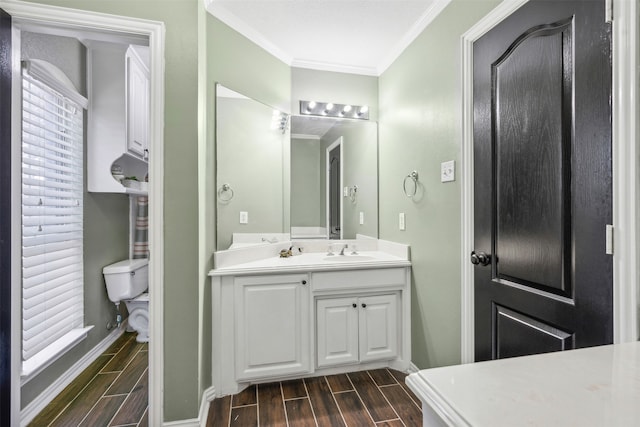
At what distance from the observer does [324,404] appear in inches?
72.4

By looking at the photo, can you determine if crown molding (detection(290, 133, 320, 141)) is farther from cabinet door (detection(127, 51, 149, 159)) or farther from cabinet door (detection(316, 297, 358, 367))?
cabinet door (detection(316, 297, 358, 367))

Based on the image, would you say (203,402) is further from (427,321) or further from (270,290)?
(427,321)

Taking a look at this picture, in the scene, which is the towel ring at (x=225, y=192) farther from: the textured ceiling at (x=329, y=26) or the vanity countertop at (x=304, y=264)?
the textured ceiling at (x=329, y=26)

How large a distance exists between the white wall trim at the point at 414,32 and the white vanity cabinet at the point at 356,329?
5.99 feet

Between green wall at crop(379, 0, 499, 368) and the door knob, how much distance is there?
5.1 inches

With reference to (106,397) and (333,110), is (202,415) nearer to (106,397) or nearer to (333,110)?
(106,397)

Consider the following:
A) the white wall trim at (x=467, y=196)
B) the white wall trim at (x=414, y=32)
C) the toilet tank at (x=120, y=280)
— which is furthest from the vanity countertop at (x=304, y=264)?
the white wall trim at (x=414, y=32)

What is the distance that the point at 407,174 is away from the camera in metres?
2.25

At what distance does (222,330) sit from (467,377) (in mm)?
1635

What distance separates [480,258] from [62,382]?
2650 mm

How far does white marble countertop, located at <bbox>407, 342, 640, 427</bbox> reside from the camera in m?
0.44

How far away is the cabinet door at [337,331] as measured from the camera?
2082mm

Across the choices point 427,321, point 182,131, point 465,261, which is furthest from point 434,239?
point 182,131

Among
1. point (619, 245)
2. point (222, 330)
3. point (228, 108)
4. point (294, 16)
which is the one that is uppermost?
point (294, 16)
